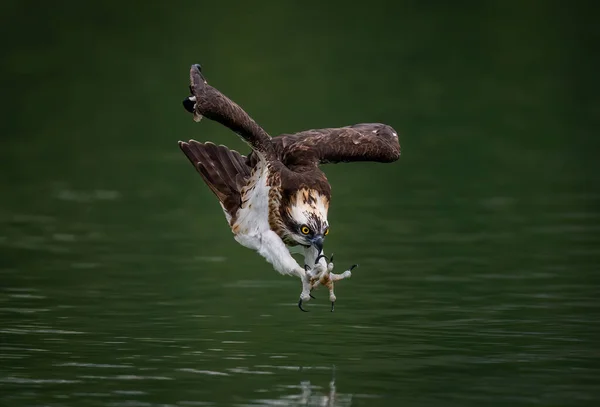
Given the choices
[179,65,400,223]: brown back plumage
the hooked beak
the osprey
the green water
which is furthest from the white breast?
the green water

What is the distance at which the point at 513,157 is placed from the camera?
3850 cm

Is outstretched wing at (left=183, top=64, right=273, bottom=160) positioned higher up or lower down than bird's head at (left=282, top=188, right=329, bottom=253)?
higher up

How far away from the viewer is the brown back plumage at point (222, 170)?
19.1 meters

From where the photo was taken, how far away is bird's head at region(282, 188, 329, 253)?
17469mm

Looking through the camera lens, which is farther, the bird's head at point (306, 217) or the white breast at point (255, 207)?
the white breast at point (255, 207)

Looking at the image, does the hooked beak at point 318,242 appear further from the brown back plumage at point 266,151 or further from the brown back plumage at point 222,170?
the brown back plumage at point 222,170

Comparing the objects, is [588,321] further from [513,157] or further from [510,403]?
[513,157]

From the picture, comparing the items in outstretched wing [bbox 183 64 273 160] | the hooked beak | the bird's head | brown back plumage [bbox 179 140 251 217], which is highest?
outstretched wing [bbox 183 64 273 160]

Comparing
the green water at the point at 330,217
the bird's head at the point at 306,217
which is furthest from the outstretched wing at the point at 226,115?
the green water at the point at 330,217

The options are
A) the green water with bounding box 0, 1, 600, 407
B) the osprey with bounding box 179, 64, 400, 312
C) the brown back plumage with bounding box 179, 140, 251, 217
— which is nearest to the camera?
the osprey with bounding box 179, 64, 400, 312

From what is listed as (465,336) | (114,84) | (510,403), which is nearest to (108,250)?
(465,336)

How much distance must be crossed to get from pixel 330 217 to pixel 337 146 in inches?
434

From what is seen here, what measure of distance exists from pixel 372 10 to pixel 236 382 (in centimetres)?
4387

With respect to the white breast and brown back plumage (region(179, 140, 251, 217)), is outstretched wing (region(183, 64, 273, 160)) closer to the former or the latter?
the white breast
